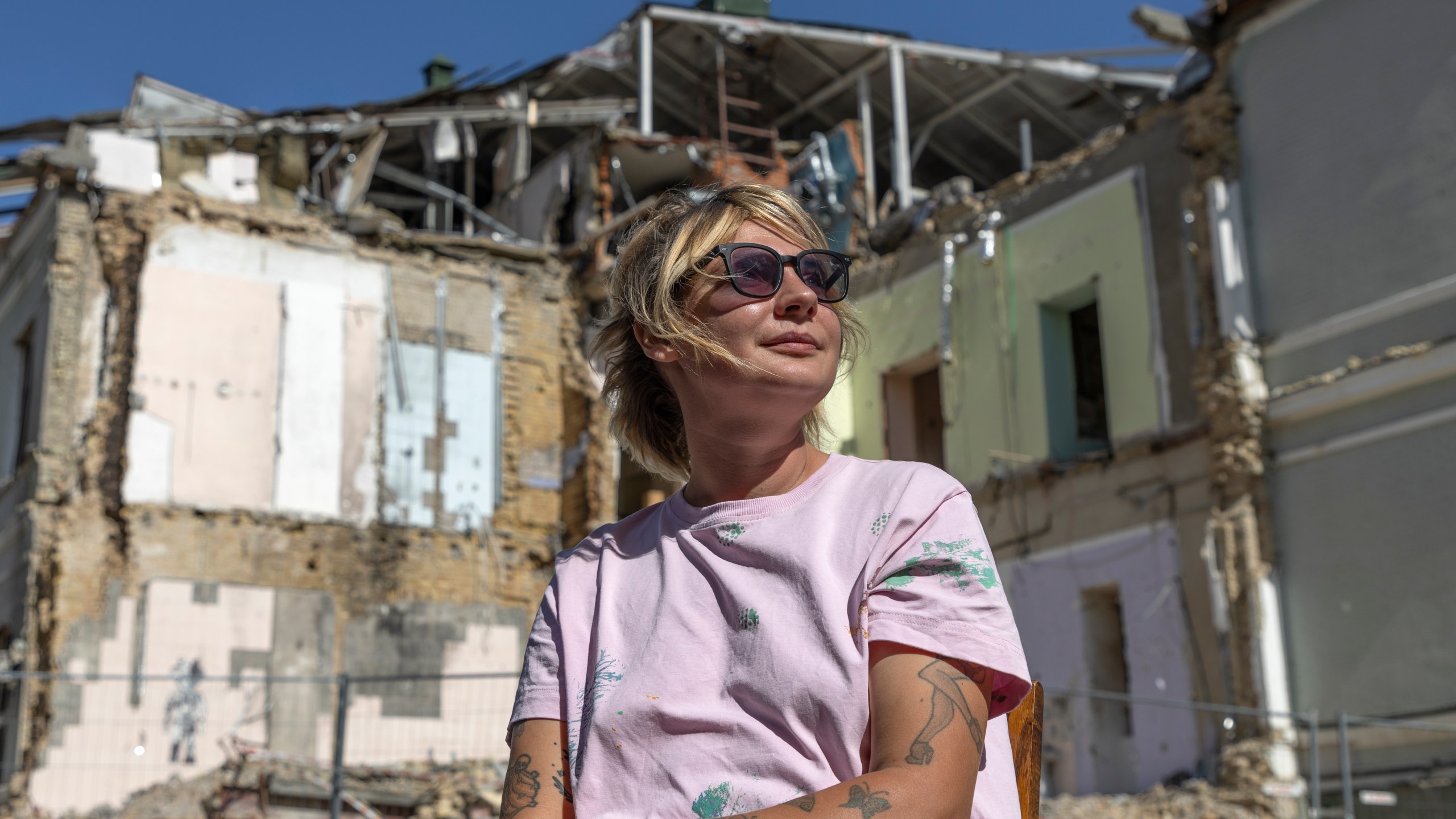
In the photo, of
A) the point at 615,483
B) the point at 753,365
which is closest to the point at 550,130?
the point at 615,483

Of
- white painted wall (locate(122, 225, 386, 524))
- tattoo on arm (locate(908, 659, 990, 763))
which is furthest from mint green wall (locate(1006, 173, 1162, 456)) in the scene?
tattoo on arm (locate(908, 659, 990, 763))

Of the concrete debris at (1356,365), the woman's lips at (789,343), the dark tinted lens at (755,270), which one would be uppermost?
the concrete debris at (1356,365)

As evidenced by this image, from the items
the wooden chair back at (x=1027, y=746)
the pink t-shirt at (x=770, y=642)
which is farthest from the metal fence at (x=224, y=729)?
the wooden chair back at (x=1027, y=746)

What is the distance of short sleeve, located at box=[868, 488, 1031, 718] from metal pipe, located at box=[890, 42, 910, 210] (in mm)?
18983

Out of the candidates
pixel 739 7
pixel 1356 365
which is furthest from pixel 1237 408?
pixel 739 7

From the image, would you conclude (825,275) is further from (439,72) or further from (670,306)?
(439,72)

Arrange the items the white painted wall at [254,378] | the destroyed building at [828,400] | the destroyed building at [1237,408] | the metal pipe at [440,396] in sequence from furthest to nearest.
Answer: the metal pipe at [440,396], the white painted wall at [254,378], the destroyed building at [828,400], the destroyed building at [1237,408]

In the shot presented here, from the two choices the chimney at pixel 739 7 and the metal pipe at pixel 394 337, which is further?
the chimney at pixel 739 7

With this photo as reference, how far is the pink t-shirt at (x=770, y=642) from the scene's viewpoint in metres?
2.03

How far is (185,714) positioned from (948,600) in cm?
1611

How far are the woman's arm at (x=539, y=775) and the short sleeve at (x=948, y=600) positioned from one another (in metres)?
0.65

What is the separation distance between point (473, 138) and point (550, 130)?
7.15 ft

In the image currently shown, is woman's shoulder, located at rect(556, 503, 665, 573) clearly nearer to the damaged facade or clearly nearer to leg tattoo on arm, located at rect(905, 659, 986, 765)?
leg tattoo on arm, located at rect(905, 659, 986, 765)

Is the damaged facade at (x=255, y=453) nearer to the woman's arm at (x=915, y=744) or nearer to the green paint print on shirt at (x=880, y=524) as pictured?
the green paint print on shirt at (x=880, y=524)
